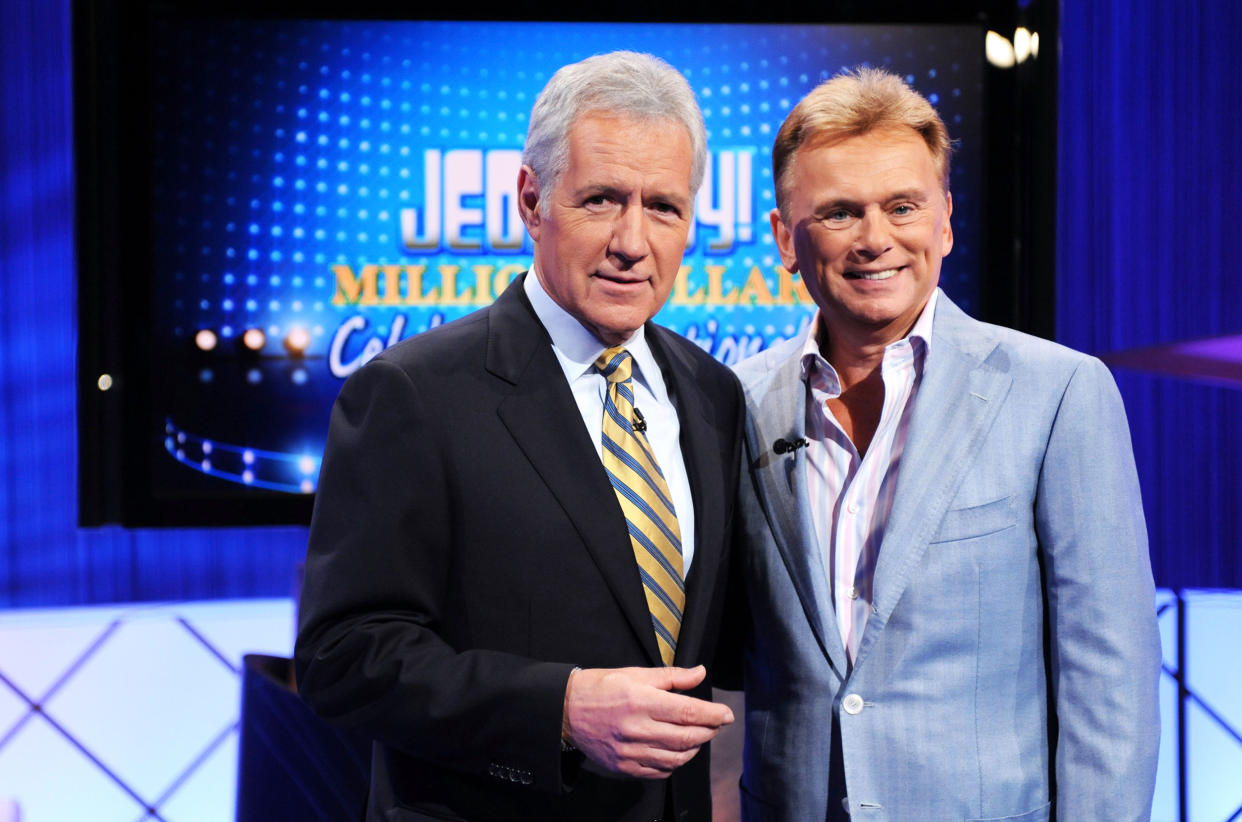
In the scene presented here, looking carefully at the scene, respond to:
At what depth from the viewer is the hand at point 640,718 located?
1.29 meters

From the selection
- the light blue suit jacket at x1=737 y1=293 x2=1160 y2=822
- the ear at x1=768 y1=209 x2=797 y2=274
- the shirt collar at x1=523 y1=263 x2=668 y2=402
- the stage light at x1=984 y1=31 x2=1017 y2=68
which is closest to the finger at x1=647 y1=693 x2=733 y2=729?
the light blue suit jacket at x1=737 y1=293 x2=1160 y2=822

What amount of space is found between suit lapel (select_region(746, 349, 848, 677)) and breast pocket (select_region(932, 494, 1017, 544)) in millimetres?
179

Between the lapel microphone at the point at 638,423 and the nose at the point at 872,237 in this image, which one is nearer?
the lapel microphone at the point at 638,423

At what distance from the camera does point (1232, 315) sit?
3764 millimetres

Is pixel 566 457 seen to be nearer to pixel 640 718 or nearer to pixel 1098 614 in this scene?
pixel 640 718

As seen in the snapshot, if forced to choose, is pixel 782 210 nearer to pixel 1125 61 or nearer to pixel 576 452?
pixel 576 452

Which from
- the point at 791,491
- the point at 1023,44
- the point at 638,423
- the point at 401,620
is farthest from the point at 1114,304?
the point at 401,620

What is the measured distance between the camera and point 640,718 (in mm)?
1293

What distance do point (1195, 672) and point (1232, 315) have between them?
1.15 metres

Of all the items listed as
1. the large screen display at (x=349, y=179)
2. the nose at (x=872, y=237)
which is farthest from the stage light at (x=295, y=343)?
the nose at (x=872, y=237)

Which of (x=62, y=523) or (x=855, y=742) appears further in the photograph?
(x=62, y=523)

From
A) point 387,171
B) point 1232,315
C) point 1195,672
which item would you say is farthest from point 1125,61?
point 387,171

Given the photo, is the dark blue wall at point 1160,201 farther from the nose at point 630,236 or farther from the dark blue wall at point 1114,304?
the nose at point 630,236

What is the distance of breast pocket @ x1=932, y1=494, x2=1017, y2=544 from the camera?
1.61 m
